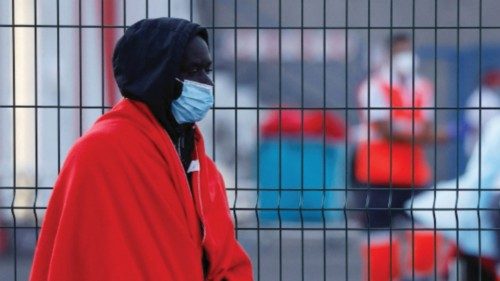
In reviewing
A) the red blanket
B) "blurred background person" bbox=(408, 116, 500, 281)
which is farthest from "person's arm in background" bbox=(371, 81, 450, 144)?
the red blanket

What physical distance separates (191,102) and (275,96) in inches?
115

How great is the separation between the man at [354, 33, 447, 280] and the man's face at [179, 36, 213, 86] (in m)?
1.71

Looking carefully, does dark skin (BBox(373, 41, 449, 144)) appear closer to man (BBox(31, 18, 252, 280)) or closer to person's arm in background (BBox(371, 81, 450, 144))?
person's arm in background (BBox(371, 81, 450, 144))

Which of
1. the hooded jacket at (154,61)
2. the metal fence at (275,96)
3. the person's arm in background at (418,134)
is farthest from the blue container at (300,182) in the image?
the hooded jacket at (154,61)

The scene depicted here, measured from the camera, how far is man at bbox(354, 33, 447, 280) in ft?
19.4

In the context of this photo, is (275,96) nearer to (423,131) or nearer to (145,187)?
(423,131)

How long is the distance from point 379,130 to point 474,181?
3.20 feet

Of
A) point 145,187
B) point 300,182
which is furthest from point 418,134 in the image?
point 145,187

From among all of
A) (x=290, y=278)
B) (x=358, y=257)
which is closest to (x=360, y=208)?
(x=358, y=257)

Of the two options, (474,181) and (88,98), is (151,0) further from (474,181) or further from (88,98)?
(474,181)

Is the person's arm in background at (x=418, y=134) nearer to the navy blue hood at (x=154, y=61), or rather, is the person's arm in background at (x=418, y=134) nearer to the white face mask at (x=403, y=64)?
the white face mask at (x=403, y=64)

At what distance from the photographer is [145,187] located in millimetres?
3936

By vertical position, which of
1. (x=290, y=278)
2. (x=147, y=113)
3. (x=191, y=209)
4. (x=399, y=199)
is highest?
(x=147, y=113)

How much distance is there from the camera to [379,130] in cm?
768
